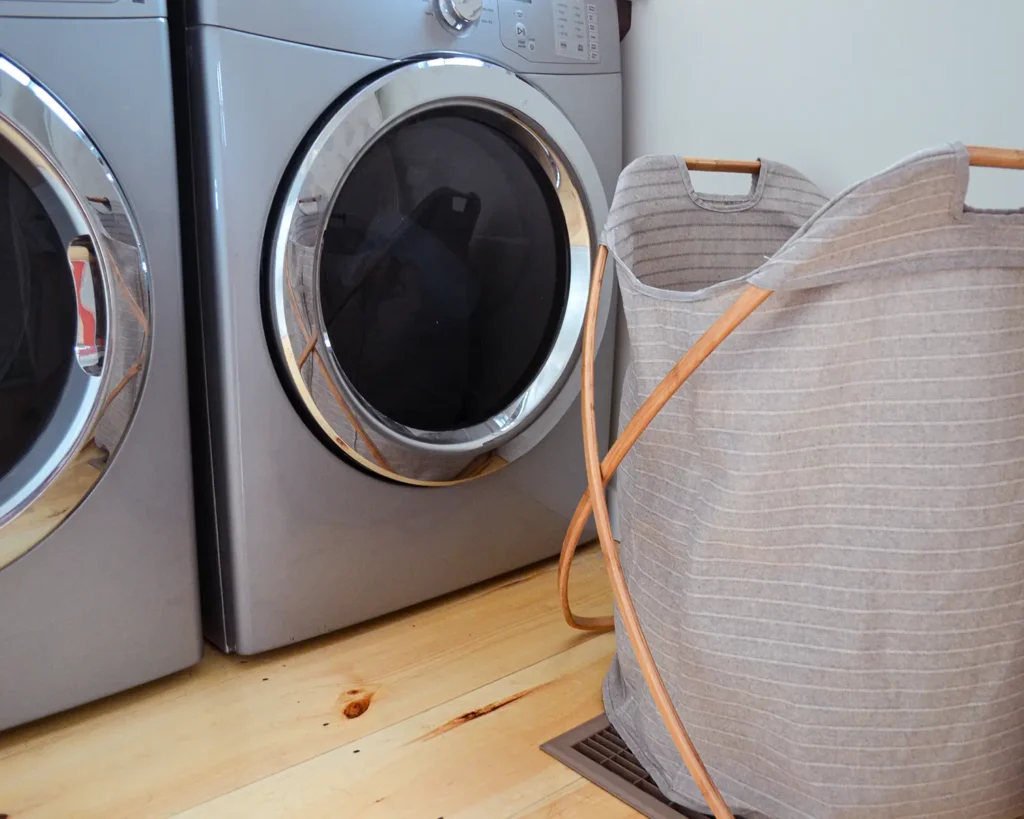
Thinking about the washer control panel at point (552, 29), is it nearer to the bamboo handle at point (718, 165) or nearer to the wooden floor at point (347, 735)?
the bamboo handle at point (718, 165)

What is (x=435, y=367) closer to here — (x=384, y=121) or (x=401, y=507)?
(x=401, y=507)

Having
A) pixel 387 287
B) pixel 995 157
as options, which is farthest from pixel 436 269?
pixel 995 157

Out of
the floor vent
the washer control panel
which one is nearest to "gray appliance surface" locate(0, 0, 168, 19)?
the washer control panel

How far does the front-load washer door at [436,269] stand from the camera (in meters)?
0.95

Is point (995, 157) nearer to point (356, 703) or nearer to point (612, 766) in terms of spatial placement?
point (612, 766)

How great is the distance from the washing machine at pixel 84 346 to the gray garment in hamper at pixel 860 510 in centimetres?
47

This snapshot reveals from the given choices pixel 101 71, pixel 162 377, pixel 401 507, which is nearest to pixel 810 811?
pixel 401 507

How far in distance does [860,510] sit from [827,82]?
0.62m

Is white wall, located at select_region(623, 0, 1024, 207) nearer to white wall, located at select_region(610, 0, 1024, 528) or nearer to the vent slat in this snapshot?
white wall, located at select_region(610, 0, 1024, 528)

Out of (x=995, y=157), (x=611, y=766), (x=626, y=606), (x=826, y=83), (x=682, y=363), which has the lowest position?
(x=611, y=766)

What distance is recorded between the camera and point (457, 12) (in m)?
1.02

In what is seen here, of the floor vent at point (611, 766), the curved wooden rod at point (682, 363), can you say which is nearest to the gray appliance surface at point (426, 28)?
the curved wooden rod at point (682, 363)

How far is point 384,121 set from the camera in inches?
38.0

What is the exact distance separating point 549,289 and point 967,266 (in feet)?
2.15
